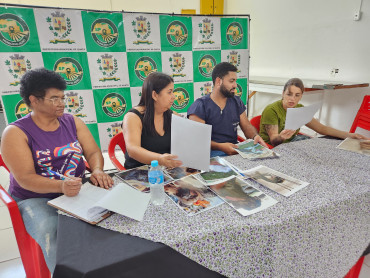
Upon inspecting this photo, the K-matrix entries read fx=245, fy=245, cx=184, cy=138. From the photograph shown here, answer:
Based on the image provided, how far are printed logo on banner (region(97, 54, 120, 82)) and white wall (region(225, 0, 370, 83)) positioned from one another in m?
2.65

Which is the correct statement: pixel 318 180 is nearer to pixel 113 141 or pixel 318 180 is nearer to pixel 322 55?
pixel 113 141

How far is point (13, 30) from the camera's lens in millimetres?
2223

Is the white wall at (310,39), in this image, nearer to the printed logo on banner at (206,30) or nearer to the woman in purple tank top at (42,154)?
the printed logo on banner at (206,30)

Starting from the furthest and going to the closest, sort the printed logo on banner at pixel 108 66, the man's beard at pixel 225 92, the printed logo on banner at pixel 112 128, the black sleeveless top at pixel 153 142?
the printed logo on banner at pixel 112 128, the printed logo on banner at pixel 108 66, the man's beard at pixel 225 92, the black sleeveless top at pixel 153 142

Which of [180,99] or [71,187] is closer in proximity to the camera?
[71,187]

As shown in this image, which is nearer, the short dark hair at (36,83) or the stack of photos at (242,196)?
the stack of photos at (242,196)

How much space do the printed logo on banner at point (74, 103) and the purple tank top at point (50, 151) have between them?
1261 millimetres

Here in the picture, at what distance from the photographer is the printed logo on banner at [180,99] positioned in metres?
2.94

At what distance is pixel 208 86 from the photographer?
306cm

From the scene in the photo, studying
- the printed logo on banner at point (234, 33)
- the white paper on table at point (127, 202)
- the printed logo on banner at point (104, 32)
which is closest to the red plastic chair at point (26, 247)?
the white paper on table at point (127, 202)

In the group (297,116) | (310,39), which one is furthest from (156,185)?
(310,39)

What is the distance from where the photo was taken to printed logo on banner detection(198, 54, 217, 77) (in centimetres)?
295

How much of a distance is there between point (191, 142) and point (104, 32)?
190 centimetres

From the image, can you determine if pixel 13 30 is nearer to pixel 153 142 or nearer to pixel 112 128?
pixel 112 128
